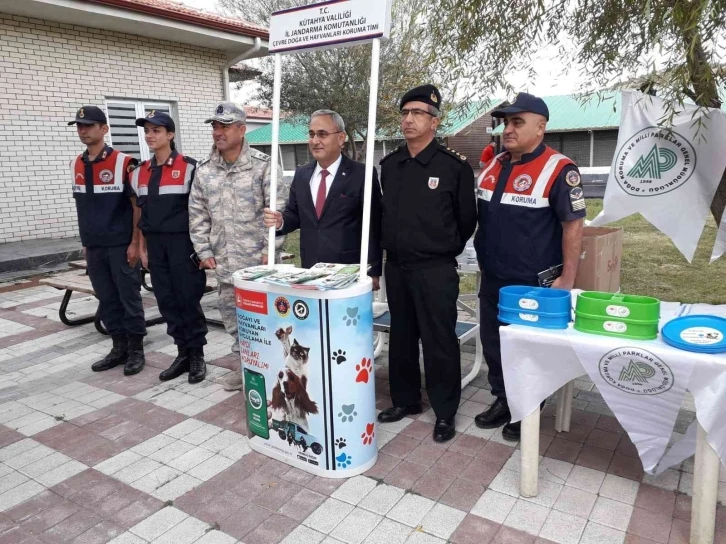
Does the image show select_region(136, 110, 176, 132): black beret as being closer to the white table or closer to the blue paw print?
the blue paw print

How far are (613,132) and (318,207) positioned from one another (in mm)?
25711

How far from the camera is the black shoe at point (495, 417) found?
3.30 m

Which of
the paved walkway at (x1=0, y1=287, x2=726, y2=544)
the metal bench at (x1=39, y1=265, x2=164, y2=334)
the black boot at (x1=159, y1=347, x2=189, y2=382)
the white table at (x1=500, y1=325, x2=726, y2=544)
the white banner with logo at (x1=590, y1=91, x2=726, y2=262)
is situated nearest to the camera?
the white table at (x1=500, y1=325, x2=726, y2=544)

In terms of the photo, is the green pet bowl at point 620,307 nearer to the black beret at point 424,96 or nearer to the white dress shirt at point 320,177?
the black beret at point 424,96

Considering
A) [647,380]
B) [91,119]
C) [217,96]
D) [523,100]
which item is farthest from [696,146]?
[217,96]

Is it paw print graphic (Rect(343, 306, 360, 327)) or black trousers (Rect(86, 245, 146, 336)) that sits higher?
paw print graphic (Rect(343, 306, 360, 327))

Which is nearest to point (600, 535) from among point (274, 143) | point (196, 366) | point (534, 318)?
point (534, 318)

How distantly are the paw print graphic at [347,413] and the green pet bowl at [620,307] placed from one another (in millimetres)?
1177

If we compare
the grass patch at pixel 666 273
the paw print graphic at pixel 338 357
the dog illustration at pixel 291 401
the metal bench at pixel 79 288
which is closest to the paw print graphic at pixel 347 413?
the dog illustration at pixel 291 401

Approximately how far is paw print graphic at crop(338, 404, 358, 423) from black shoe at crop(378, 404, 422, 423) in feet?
2.26

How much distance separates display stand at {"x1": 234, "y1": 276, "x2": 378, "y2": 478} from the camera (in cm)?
266

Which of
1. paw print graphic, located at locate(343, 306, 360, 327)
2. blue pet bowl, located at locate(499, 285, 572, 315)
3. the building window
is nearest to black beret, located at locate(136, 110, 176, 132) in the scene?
paw print graphic, located at locate(343, 306, 360, 327)

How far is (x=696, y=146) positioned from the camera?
336 cm

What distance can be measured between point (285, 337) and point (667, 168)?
2.61 meters
